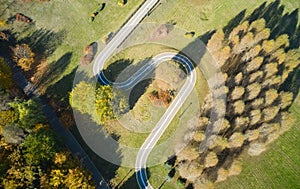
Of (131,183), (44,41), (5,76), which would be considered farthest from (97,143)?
(44,41)

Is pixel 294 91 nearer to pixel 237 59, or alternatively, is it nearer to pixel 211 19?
pixel 237 59

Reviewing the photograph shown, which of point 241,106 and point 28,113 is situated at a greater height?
point 241,106

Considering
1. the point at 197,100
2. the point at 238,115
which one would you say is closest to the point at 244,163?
the point at 238,115

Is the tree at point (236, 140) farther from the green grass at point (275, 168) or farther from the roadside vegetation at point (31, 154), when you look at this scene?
the roadside vegetation at point (31, 154)

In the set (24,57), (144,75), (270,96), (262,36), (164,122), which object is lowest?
(24,57)

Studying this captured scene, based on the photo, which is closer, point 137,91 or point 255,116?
point 255,116

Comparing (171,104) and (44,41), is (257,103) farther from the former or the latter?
(44,41)
